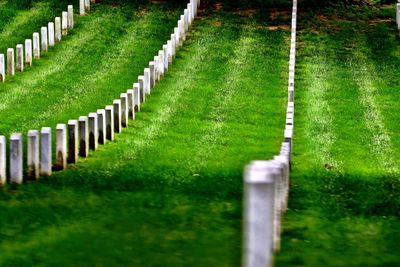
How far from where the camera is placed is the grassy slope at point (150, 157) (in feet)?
34.2

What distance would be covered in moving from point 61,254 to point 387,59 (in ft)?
68.1

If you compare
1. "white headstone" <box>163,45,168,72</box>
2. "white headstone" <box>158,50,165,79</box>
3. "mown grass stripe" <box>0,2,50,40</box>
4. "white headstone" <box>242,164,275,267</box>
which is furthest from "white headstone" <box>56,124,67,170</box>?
"mown grass stripe" <box>0,2,50,40</box>

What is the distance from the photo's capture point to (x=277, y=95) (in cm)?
2223

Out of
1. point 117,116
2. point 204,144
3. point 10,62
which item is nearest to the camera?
point 204,144

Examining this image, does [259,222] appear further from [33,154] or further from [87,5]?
[87,5]

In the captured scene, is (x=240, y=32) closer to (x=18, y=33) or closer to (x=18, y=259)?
(x=18, y=33)

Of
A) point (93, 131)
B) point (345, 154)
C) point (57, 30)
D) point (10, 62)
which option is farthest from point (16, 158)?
point (57, 30)

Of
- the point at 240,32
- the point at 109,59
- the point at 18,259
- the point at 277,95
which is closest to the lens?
the point at 18,259

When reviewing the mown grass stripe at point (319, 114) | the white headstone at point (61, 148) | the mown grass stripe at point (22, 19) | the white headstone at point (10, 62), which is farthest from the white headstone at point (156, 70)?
the white headstone at point (61, 148)

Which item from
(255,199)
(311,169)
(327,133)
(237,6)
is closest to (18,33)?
(237,6)

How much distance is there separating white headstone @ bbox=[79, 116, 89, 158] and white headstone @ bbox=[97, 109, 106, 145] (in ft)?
2.67

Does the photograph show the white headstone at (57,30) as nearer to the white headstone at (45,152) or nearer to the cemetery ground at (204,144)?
the cemetery ground at (204,144)

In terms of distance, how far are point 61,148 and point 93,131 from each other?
54.2 inches

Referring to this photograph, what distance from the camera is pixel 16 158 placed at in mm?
12672
